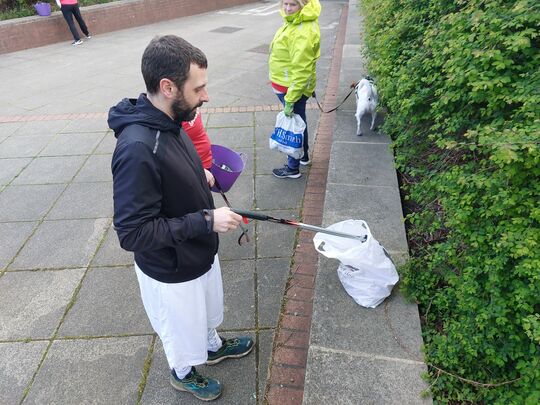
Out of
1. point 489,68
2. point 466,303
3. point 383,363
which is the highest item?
point 489,68

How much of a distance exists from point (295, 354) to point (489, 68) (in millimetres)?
2057

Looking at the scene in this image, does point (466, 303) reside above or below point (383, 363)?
above

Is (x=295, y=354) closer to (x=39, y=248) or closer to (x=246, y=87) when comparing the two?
(x=39, y=248)

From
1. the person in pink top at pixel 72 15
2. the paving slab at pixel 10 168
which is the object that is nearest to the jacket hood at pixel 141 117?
the paving slab at pixel 10 168

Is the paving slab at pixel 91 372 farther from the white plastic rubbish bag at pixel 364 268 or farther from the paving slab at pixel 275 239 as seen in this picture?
the white plastic rubbish bag at pixel 364 268

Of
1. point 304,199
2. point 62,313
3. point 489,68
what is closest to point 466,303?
point 489,68

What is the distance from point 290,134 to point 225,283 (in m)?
1.67

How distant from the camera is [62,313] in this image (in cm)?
296

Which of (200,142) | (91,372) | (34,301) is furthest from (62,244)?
(200,142)

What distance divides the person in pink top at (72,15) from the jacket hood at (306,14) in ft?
28.9

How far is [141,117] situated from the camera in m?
1.67

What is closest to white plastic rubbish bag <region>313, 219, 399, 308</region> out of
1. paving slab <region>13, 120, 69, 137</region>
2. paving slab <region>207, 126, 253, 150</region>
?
paving slab <region>207, 126, 253, 150</region>

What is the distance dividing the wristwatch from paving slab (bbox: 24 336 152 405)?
1.31m

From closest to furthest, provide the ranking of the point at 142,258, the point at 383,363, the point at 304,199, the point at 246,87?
the point at 142,258 < the point at 383,363 < the point at 304,199 < the point at 246,87
